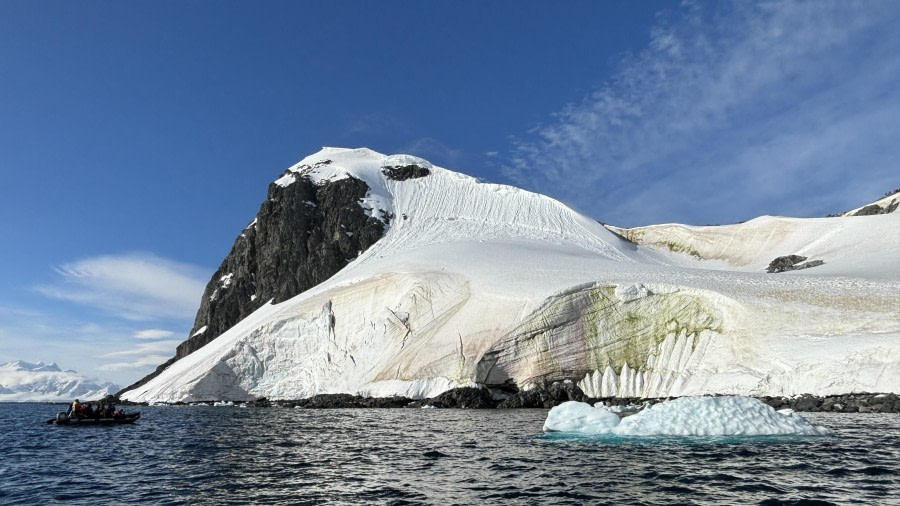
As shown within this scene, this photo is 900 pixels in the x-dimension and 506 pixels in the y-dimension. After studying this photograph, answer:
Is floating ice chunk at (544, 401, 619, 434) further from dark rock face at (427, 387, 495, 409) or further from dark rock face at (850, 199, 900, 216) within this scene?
dark rock face at (850, 199, 900, 216)

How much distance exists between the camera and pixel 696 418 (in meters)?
23.8

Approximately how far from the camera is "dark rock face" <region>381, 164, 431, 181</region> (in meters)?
117

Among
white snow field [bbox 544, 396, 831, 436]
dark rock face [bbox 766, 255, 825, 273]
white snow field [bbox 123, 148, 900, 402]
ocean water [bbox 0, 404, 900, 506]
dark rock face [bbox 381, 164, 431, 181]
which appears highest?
dark rock face [bbox 381, 164, 431, 181]

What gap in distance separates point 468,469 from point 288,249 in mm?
90852

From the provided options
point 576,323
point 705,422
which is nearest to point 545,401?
point 576,323

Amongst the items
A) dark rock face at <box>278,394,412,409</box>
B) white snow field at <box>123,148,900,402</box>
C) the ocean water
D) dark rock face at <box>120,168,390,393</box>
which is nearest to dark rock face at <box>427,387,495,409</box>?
white snow field at <box>123,148,900,402</box>

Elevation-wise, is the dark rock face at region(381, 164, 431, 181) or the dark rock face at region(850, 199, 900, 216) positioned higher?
the dark rock face at region(381, 164, 431, 181)

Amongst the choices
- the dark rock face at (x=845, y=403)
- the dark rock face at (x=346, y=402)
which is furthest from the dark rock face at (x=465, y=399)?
the dark rock face at (x=845, y=403)

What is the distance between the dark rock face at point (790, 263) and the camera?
70.2m

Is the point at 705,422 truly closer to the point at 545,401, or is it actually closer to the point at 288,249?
the point at 545,401

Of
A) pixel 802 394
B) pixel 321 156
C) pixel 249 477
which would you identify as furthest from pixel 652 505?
pixel 321 156

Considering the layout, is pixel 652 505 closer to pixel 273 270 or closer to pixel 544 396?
pixel 544 396

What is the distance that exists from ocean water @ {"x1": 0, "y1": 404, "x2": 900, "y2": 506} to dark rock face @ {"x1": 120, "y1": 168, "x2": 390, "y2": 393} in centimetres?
7218

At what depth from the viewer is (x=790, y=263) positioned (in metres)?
76.0
